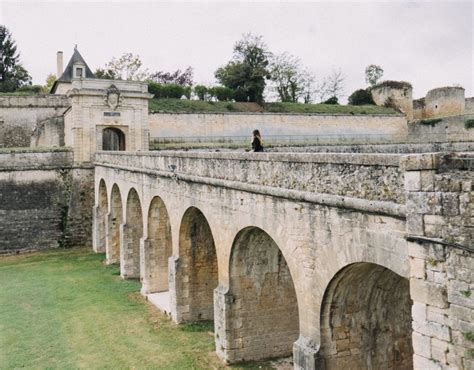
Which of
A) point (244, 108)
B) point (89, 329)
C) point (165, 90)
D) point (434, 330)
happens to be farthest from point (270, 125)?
point (434, 330)

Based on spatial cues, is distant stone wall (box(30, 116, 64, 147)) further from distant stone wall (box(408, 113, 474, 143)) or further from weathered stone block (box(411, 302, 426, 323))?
weathered stone block (box(411, 302, 426, 323))

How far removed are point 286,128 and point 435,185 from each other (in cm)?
3474

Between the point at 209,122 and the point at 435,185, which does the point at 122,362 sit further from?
the point at 209,122

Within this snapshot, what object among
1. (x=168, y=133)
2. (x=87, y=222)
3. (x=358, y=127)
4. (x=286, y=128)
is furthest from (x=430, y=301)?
(x=358, y=127)

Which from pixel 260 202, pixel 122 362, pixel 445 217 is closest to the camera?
pixel 445 217

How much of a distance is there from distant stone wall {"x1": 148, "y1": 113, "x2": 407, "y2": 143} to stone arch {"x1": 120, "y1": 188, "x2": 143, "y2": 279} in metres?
15.5

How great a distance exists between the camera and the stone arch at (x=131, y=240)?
747 inches

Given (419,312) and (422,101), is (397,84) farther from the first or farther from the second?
(419,312)

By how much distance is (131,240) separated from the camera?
19.1 m

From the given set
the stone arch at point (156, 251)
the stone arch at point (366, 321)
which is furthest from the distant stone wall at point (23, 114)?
the stone arch at point (366, 321)

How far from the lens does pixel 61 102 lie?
37656mm

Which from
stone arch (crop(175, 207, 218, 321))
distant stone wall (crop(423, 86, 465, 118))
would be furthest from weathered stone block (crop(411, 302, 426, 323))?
distant stone wall (crop(423, 86, 465, 118))

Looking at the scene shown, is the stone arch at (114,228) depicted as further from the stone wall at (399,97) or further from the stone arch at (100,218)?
the stone wall at (399,97)

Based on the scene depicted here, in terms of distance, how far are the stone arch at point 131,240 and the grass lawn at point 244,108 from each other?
16997 mm
